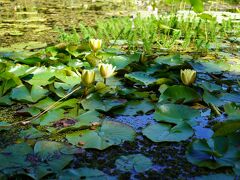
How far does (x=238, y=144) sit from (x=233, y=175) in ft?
0.54

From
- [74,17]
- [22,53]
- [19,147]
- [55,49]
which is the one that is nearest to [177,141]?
[19,147]

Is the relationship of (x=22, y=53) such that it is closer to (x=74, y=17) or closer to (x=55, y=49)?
(x=55, y=49)

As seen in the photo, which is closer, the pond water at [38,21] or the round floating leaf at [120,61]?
the round floating leaf at [120,61]

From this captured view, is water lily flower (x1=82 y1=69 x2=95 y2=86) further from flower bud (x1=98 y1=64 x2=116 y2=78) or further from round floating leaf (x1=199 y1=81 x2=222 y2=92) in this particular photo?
round floating leaf (x1=199 y1=81 x2=222 y2=92)

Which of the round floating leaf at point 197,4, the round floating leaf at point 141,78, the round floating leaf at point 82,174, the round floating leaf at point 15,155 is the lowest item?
the round floating leaf at point 82,174

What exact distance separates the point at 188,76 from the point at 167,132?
0.44 meters

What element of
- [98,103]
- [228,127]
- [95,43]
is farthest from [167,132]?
[95,43]

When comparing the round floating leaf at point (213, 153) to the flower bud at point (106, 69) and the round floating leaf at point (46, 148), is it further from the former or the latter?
the flower bud at point (106, 69)

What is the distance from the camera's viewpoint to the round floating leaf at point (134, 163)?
1.04 metres

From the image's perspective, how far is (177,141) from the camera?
1.22m

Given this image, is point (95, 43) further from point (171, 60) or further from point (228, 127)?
point (228, 127)

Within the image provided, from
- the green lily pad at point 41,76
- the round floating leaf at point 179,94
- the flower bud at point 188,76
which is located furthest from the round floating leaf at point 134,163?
the green lily pad at point 41,76

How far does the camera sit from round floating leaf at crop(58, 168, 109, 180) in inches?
38.2

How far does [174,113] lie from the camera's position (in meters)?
1.38
